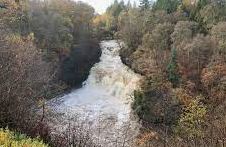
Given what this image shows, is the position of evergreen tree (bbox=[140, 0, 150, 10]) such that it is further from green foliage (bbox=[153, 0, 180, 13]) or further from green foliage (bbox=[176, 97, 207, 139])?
green foliage (bbox=[176, 97, 207, 139])

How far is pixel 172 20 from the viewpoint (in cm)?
5331

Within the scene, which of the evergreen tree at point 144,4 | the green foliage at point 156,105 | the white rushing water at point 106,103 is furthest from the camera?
the evergreen tree at point 144,4

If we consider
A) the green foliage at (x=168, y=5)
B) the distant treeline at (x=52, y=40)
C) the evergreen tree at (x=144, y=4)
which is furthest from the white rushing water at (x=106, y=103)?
the evergreen tree at (x=144, y=4)

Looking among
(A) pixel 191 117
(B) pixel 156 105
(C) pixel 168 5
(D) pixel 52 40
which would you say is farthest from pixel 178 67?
(C) pixel 168 5

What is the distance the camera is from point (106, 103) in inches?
1575

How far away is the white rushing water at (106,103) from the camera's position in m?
32.0

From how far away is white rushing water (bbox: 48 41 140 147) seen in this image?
32.0m

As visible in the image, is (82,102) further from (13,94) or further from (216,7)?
(13,94)

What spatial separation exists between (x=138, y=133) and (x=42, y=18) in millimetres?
19346

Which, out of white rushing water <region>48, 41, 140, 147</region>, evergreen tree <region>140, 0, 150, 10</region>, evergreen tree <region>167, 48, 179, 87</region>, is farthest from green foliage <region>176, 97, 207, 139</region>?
evergreen tree <region>140, 0, 150, 10</region>

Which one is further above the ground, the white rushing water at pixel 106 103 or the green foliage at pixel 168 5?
the green foliage at pixel 168 5

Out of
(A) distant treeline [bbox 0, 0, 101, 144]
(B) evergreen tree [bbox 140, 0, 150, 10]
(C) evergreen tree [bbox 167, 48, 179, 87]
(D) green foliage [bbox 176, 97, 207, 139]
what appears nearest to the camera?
(D) green foliage [bbox 176, 97, 207, 139]

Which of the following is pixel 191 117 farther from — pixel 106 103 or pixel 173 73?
pixel 106 103

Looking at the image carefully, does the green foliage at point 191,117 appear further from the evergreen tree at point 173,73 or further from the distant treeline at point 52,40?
the distant treeline at point 52,40
